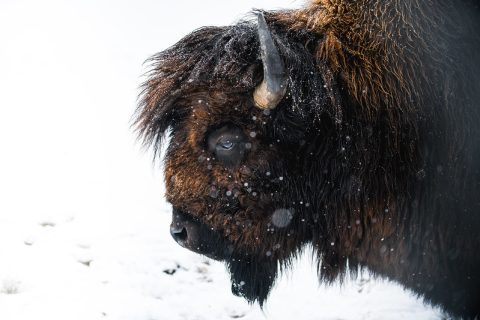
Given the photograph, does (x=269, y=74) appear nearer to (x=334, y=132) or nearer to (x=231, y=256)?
(x=334, y=132)

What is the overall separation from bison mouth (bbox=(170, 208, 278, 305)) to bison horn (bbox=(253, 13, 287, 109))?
2.78 ft

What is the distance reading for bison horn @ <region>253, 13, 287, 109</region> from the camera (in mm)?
3117

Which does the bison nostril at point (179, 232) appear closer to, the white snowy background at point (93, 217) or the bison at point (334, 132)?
the bison at point (334, 132)

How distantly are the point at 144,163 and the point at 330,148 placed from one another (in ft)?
18.6

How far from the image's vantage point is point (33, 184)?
7379 millimetres

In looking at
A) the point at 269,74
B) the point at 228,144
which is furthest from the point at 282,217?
the point at 269,74

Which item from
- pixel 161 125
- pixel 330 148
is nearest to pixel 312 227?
pixel 330 148

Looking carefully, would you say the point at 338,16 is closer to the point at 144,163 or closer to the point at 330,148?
the point at 330,148

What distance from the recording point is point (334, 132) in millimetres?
3375

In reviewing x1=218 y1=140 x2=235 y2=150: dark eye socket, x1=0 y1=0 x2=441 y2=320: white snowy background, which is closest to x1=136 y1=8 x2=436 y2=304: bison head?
x1=218 y1=140 x2=235 y2=150: dark eye socket

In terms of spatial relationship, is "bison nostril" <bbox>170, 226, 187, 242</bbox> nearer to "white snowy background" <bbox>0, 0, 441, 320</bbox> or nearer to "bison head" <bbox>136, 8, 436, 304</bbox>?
"bison head" <bbox>136, 8, 436, 304</bbox>

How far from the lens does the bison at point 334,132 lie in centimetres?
330

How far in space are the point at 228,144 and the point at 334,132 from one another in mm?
615

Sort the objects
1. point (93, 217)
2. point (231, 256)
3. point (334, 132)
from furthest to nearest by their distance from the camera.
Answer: point (93, 217) < point (231, 256) < point (334, 132)
